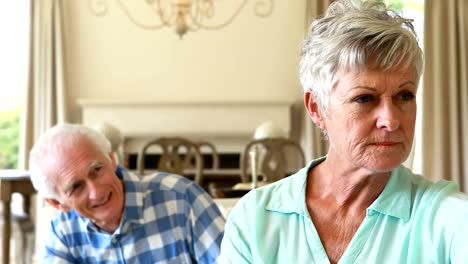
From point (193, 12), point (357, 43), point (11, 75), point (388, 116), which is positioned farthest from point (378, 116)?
point (11, 75)

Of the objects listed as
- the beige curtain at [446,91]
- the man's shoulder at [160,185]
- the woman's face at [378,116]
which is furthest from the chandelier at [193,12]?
the woman's face at [378,116]

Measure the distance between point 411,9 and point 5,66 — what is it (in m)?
3.82

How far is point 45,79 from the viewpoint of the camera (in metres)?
6.51

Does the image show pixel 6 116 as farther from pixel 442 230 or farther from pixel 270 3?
pixel 442 230

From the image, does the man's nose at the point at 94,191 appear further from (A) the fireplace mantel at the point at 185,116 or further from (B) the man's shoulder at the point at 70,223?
(A) the fireplace mantel at the point at 185,116

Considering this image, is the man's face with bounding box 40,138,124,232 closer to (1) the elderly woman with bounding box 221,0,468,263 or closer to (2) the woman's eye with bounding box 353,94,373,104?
(1) the elderly woman with bounding box 221,0,468,263

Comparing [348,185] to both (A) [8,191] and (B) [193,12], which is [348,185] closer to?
(A) [8,191]

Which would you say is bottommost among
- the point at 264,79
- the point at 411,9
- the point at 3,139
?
the point at 3,139

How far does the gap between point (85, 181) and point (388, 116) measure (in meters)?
1.07

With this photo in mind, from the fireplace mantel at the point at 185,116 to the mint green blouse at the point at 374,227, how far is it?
Answer: 16.8 feet

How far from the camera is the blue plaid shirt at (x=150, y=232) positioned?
6.52 ft

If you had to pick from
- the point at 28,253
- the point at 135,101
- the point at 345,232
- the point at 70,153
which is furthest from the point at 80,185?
the point at 135,101

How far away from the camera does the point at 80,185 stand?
1994 millimetres

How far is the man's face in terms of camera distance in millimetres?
1977
